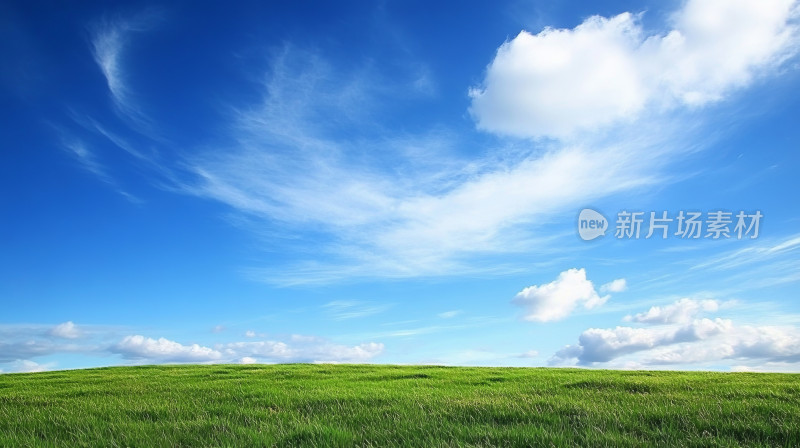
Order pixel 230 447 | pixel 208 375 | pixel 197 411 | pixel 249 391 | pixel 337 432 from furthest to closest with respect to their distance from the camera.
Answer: pixel 208 375, pixel 249 391, pixel 197 411, pixel 337 432, pixel 230 447

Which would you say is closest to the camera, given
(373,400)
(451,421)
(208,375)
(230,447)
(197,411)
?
(230,447)

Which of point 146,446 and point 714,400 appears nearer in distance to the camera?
point 146,446

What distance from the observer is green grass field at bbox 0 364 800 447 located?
269 inches

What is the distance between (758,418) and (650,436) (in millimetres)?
2457

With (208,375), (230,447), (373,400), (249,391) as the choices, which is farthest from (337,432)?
(208,375)

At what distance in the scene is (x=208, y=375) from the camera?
19.1m

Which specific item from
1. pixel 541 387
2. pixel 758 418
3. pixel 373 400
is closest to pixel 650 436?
pixel 758 418

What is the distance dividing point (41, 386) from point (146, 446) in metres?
14.1

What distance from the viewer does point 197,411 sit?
9.65 m

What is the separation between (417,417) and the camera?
802 centimetres

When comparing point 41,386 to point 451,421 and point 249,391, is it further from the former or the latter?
point 451,421

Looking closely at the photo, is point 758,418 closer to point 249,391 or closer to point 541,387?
point 541,387

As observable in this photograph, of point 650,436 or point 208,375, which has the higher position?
point 208,375

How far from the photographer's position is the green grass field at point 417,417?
6.82m
